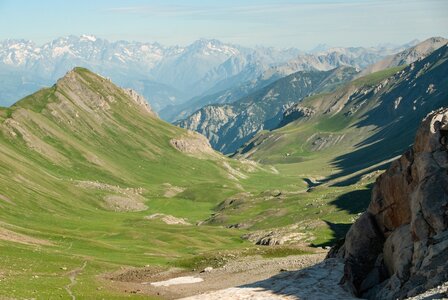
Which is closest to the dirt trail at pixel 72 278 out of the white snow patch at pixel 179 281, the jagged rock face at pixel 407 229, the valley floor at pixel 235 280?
the valley floor at pixel 235 280

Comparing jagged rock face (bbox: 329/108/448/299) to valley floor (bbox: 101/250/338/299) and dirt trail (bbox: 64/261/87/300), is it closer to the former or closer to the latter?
valley floor (bbox: 101/250/338/299)

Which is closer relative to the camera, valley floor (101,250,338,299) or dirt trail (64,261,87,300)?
valley floor (101,250,338,299)

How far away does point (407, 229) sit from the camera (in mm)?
53562

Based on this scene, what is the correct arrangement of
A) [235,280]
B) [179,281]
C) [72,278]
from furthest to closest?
[179,281]
[72,278]
[235,280]

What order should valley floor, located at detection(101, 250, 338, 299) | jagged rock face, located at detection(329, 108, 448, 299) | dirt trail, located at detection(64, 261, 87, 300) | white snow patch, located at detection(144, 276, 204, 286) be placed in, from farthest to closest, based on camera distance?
white snow patch, located at detection(144, 276, 204, 286)
dirt trail, located at detection(64, 261, 87, 300)
valley floor, located at detection(101, 250, 338, 299)
jagged rock face, located at detection(329, 108, 448, 299)

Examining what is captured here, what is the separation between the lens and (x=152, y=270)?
79438 mm

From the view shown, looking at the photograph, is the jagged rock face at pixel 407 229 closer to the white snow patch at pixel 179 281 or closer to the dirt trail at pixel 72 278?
the white snow patch at pixel 179 281

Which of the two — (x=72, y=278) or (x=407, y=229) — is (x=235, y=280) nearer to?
(x=72, y=278)

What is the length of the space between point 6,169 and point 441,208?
537ft

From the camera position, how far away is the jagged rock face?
4631 cm

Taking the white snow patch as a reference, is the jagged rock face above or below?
above

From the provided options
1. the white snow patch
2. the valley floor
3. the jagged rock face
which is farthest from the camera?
the white snow patch

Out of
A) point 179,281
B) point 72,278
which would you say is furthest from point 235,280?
point 72,278

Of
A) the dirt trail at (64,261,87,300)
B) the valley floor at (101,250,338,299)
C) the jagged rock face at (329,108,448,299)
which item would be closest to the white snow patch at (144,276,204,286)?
the valley floor at (101,250,338,299)
